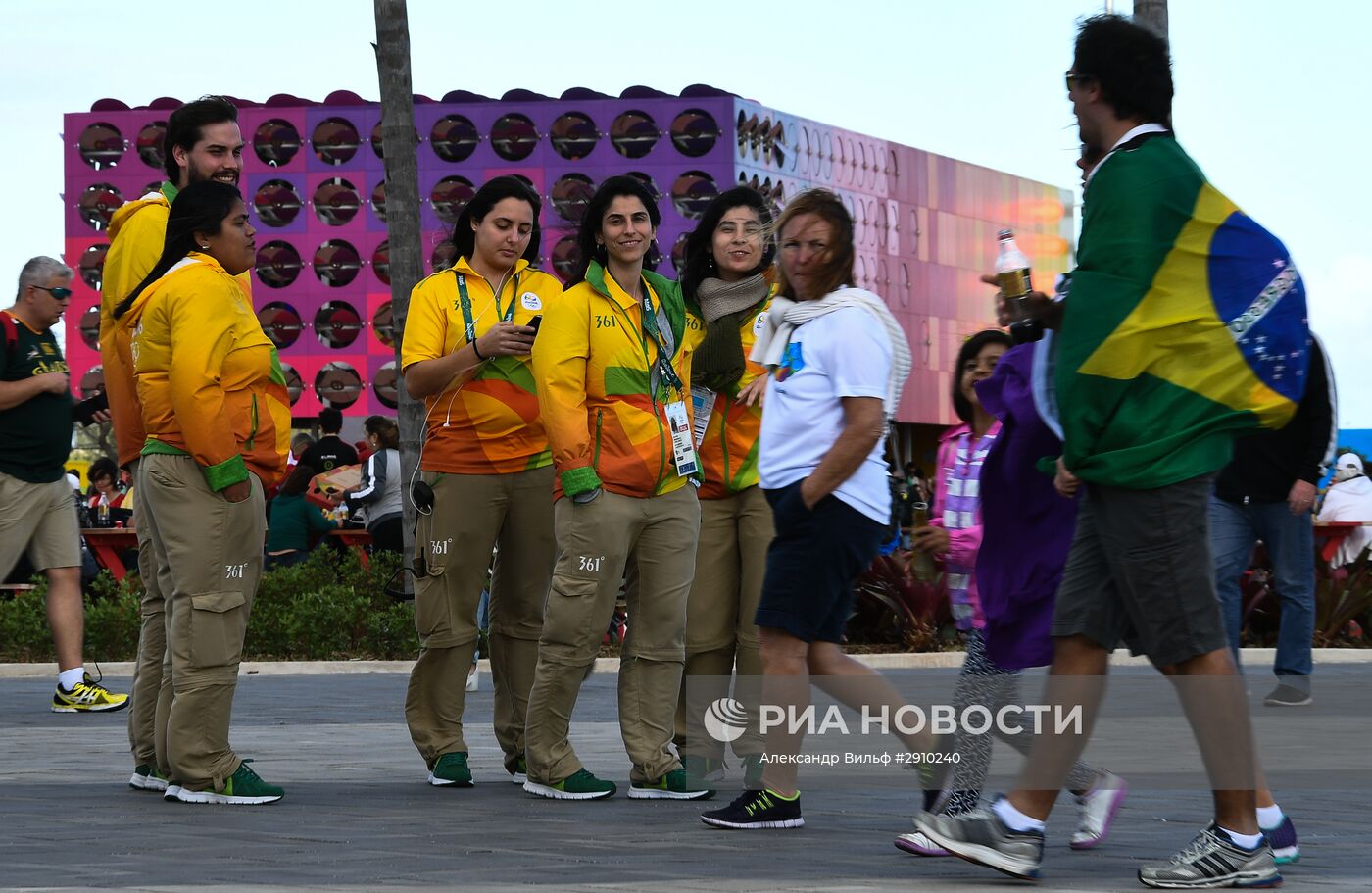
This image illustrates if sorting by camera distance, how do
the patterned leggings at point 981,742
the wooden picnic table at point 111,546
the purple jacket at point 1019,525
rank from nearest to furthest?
the purple jacket at point 1019,525 < the patterned leggings at point 981,742 < the wooden picnic table at point 111,546

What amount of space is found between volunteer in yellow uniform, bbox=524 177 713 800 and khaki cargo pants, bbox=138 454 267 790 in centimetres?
103

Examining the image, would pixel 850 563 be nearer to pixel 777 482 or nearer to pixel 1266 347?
pixel 777 482

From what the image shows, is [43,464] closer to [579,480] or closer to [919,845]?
[579,480]

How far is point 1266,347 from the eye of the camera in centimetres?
525

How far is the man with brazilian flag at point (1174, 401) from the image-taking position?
204 inches

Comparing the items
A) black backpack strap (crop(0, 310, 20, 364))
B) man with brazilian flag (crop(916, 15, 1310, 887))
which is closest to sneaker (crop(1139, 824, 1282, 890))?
man with brazilian flag (crop(916, 15, 1310, 887))

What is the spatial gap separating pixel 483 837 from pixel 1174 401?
236 cm

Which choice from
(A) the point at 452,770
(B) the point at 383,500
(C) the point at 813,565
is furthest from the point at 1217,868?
(B) the point at 383,500

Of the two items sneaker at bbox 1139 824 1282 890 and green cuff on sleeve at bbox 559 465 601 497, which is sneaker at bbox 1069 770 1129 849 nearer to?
sneaker at bbox 1139 824 1282 890

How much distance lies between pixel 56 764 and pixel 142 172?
5173 cm

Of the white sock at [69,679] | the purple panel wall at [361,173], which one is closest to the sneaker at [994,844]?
the white sock at [69,679]

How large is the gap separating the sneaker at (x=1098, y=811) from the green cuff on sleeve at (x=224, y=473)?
2.88 metres

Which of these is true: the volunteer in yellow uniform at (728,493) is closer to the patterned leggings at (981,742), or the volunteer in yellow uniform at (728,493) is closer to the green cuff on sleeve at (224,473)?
the patterned leggings at (981,742)

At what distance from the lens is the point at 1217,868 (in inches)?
203
